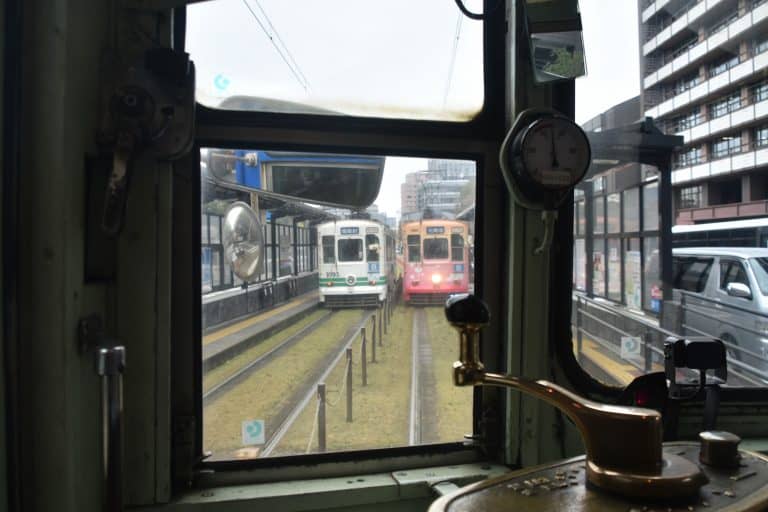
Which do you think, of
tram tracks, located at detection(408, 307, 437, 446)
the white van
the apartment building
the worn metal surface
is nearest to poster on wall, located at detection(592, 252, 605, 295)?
the white van

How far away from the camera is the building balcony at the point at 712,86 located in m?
1.47

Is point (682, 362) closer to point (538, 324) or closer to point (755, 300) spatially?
point (538, 324)

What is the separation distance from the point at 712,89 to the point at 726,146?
181 millimetres

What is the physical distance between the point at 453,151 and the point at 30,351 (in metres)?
1.03

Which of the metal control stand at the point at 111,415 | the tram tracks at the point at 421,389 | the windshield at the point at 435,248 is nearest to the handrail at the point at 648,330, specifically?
the tram tracks at the point at 421,389

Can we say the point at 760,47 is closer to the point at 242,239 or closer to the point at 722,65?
the point at 722,65

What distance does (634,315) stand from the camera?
163cm

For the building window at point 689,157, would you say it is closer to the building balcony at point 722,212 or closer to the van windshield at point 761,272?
the building balcony at point 722,212

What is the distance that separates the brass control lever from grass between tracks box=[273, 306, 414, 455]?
58cm

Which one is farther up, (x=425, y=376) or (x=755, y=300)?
(x=755, y=300)

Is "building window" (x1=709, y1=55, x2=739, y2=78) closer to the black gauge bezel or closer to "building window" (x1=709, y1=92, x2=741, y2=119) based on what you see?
"building window" (x1=709, y1=92, x2=741, y2=119)

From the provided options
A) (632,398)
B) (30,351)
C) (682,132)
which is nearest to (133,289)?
(30,351)

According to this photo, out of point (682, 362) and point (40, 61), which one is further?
point (682, 362)

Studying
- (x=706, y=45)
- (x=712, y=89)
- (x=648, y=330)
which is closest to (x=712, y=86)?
(x=712, y=89)
